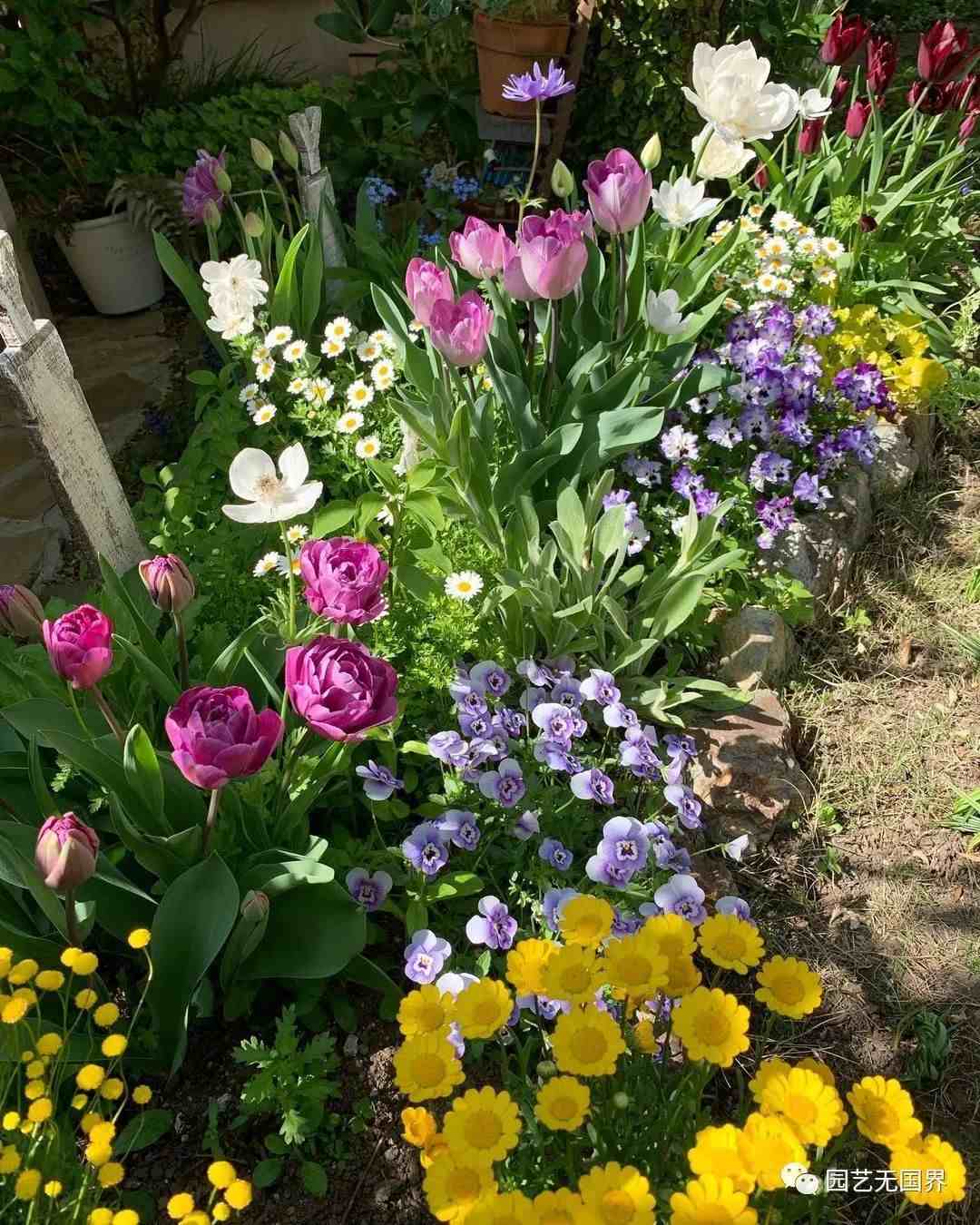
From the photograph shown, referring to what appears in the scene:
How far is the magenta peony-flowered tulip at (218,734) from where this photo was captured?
114 cm

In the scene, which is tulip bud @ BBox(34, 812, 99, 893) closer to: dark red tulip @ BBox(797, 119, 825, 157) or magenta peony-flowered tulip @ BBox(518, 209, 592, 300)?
magenta peony-flowered tulip @ BBox(518, 209, 592, 300)

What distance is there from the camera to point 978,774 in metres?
2.27

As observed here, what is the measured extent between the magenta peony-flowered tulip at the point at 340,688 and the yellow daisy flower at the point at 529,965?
0.34 meters

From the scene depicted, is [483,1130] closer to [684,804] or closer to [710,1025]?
[710,1025]

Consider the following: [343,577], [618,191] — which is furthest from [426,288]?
[343,577]

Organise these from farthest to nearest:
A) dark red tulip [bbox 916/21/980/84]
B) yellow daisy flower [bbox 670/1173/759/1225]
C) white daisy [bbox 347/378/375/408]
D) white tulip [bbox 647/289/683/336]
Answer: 1. dark red tulip [bbox 916/21/980/84]
2. white daisy [bbox 347/378/375/408]
3. white tulip [bbox 647/289/683/336]
4. yellow daisy flower [bbox 670/1173/759/1225]

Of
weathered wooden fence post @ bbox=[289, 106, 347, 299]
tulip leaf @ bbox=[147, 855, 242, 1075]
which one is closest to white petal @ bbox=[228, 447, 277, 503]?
tulip leaf @ bbox=[147, 855, 242, 1075]

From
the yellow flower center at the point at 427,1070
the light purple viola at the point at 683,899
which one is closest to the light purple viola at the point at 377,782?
the light purple viola at the point at 683,899

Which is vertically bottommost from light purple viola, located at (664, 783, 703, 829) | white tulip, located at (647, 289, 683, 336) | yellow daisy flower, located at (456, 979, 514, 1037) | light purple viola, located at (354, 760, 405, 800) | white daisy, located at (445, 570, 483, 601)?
light purple viola, located at (664, 783, 703, 829)

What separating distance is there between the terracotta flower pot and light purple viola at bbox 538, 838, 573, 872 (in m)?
2.61

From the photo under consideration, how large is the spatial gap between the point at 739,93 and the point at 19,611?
1.61m

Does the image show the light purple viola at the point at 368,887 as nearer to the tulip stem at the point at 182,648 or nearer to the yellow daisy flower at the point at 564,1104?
the tulip stem at the point at 182,648

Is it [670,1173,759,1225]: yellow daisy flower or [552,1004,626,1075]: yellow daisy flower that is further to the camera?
[552,1004,626,1075]: yellow daisy flower

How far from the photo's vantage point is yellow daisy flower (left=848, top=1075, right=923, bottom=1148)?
100cm
